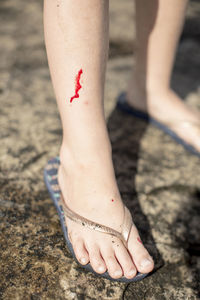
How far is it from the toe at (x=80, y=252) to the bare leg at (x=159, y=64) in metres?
0.65

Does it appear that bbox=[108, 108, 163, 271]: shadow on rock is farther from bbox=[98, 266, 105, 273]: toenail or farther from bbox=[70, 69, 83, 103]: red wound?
bbox=[70, 69, 83, 103]: red wound

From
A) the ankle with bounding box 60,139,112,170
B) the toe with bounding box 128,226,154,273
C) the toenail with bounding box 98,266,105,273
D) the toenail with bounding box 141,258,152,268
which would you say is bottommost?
the toenail with bounding box 98,266,105,273

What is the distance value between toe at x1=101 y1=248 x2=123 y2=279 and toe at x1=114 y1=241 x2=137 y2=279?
10mm

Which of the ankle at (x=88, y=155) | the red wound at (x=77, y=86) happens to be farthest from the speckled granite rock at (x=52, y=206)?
the red wound at (x=77, y=86)

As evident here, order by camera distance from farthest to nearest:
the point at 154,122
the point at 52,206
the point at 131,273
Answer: the point at 154,122
the point at 52,206
the point at 131,273

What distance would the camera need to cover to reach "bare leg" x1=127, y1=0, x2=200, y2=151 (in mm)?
1172

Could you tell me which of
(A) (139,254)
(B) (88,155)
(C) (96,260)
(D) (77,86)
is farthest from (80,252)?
(D) (77,86)

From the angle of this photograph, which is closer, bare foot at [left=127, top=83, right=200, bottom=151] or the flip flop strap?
Result: the flip flop strap

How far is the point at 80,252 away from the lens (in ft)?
2.83

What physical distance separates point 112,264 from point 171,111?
2.42 feet

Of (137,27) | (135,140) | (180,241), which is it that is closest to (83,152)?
(180,241)

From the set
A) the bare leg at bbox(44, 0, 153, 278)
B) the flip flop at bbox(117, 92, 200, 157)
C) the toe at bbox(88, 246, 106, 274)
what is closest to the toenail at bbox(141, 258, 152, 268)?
the bare leg at bbox(44, 0, 153, 278)

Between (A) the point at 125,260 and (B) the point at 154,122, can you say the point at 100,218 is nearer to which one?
(A) the point at 125,260

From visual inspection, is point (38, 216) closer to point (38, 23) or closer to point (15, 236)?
point (15, 236)
